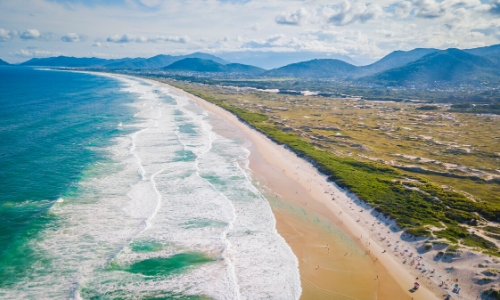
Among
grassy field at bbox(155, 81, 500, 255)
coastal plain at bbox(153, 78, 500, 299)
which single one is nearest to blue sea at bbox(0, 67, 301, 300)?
coastal plain at bbox(153, 78, 500, 299)

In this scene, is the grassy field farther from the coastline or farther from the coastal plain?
the coastline

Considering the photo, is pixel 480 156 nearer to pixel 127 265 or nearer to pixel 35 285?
pixel 127 265

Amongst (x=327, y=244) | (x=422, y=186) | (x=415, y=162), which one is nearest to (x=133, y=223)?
(x=327, y=244)

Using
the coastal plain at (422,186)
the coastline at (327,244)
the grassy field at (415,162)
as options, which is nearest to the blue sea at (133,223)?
the coastline at (327,244)

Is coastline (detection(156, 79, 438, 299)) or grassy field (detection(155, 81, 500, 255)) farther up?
grassy field (detection(155, 81, 500, 255))

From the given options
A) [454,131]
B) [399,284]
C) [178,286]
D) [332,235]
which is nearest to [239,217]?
[332,235]
